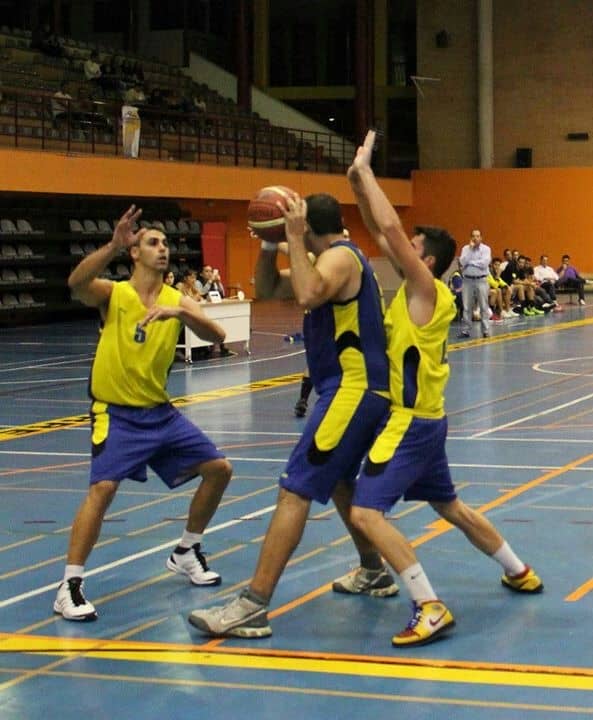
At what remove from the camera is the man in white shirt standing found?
26.8 m

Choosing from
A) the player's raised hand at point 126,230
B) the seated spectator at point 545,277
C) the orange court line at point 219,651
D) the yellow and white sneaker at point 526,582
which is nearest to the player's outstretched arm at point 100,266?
the player's raised hand at point 126,230

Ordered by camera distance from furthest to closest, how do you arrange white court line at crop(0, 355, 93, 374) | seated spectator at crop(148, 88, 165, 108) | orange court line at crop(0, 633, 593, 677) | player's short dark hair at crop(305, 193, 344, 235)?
seated spectator at crop(148, 88, 165, 108) < white court line at crop(0, 355, 93, 374) < player's short dark hair at crop(305, 193, 344, 235) < orange court line at crop(0, 633, 593, 677)

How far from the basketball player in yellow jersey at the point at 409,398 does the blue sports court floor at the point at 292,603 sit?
319mm

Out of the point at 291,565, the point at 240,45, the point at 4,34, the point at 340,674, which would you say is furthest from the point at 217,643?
the point at 240,45

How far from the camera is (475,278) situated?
27328 millimetres

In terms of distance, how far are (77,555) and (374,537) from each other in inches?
62.6

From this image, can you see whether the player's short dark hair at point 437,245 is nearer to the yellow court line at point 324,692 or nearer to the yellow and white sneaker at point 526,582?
the yellow and white sneaker at point 526,582

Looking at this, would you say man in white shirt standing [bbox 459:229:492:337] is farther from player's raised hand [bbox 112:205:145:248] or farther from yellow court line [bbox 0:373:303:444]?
player's raised hand [bbox 112:205:145:248]

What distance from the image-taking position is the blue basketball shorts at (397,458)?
6.86 metres

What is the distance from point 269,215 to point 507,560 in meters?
2.20

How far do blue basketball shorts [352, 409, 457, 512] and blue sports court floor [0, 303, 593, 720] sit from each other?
663 millimetres

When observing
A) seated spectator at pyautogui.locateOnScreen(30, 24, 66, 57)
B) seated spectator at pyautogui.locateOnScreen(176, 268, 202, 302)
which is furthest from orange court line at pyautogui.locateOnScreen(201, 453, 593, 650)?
seated spectator at pyautogui.locateOnScreen(30, 24, 66, 57)

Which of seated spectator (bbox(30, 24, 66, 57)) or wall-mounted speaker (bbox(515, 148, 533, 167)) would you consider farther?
wall-mounted speaker (bbox(515, 148, 533, 167))

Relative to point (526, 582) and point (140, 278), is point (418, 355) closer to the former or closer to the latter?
point (526, 582)
